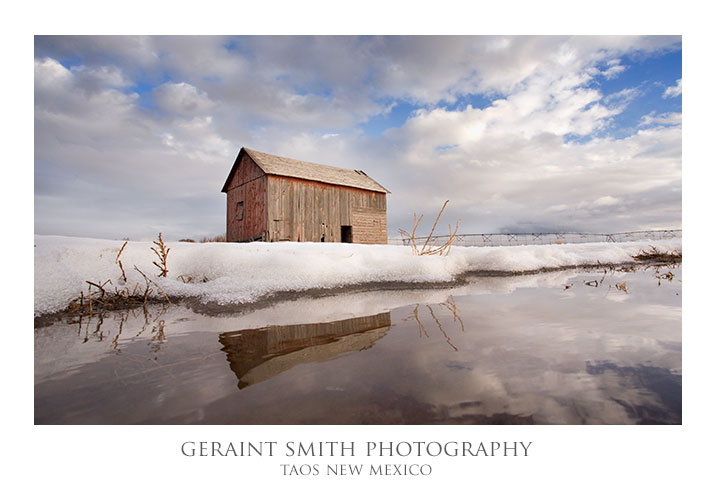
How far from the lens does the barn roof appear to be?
12.9 m

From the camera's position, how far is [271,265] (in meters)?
2.91

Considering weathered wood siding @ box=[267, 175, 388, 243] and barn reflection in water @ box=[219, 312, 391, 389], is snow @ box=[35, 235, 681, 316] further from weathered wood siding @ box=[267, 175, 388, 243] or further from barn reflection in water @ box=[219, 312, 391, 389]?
weathered wood siding @ box=[267, 175, 388, 243]

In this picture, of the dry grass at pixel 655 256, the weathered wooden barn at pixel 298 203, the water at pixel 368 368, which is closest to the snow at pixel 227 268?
the water at pixel 368 368

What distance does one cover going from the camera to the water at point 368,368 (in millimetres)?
761

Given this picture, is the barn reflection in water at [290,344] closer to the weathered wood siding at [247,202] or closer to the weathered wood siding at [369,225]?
the weathered wood siding at [247,202]

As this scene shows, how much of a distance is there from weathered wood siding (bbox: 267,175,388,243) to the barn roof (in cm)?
23

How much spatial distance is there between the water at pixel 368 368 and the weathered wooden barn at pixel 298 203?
11010 millimetres

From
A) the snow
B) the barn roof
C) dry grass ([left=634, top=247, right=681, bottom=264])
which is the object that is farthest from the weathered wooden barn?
dry grass ([left=634, top=247, right=681, bottom=264])

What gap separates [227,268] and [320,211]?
36.5ft

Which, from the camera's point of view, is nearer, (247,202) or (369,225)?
(247,202)

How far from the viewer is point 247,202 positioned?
13.5m

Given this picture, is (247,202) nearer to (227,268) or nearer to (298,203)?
(298,203)

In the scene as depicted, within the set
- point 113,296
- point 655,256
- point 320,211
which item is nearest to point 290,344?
point 113,296
